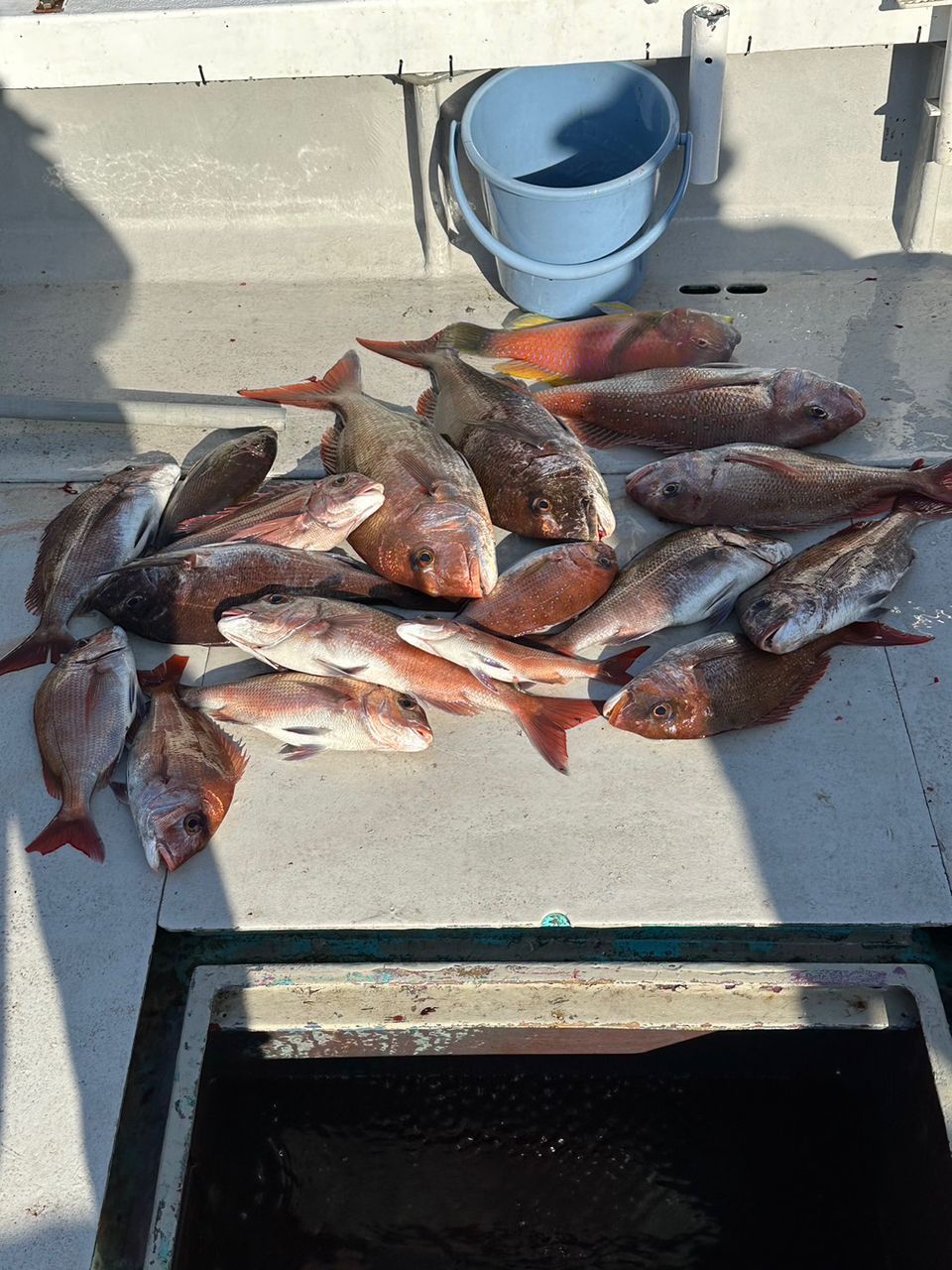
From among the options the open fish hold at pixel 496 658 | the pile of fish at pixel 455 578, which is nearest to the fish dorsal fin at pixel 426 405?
the pile of fish at pixel 455 578

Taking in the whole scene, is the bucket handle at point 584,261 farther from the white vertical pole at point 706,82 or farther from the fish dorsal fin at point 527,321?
the fish dorsal fin at point 527,321

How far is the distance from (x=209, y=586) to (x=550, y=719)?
1.03 m

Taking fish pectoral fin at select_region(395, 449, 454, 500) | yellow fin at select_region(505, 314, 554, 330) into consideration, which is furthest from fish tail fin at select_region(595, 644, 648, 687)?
yellow fin at select_region(505, 314, 554, 330)

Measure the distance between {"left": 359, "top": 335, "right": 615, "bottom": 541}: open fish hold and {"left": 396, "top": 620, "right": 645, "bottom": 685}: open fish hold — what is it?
441 mm

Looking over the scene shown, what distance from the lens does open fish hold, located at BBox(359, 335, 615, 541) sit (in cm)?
296

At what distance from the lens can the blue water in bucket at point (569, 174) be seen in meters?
3.61

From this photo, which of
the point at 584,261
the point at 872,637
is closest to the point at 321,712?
the point at 872,637

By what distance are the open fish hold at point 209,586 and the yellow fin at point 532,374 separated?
117 centimetres

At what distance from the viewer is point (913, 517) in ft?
9.72

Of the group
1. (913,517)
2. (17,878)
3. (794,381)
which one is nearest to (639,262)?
(794,381)

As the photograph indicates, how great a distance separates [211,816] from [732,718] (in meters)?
1.32

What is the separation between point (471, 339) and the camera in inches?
149

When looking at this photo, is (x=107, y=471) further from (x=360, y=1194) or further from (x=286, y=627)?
(x=360, y=1194)

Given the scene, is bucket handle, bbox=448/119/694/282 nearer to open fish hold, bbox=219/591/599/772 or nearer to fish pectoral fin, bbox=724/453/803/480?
fish pectoral fin, bbox=724/453/803/480
